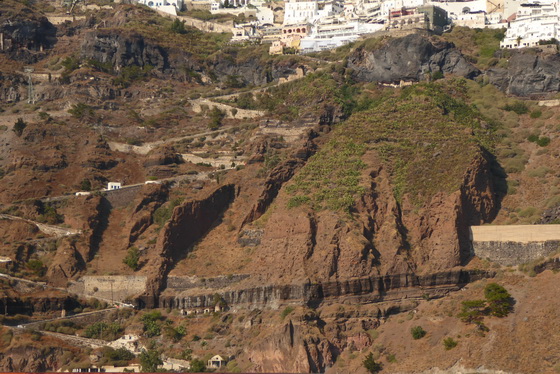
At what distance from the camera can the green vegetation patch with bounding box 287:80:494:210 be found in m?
90.9

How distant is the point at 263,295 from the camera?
86.4m

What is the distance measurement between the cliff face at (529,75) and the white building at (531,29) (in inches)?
170

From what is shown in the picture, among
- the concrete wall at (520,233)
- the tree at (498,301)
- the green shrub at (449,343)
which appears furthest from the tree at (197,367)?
the concrete wall at (520,233)

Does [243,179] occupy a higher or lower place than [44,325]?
higher

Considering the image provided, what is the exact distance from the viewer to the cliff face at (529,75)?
341ft

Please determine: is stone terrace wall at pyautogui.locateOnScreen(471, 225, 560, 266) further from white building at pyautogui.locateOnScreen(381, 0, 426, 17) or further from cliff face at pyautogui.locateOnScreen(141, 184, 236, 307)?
white building at pyautogui.locateOnScreen(381, 0, 426, 17)

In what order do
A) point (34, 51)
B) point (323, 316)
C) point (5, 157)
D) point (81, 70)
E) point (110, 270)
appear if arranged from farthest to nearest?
point (34, 51)
point (81, 70)
point (5, 157)
point (110, 270)
point (323, 316)

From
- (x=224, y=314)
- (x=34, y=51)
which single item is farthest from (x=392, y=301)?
(x=34, y=51)

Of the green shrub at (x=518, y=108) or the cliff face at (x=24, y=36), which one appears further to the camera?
the cliff face at (x=24, y=36)

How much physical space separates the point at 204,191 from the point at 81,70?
3116 centimetres

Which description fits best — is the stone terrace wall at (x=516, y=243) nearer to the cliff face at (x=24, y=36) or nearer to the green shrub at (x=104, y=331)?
the green shrub at (x=104, y=331)

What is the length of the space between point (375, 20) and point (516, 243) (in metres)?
43.6

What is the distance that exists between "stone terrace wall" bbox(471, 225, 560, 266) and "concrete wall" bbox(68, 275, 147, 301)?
21386 mm

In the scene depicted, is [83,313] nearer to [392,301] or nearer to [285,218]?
[285,218]
